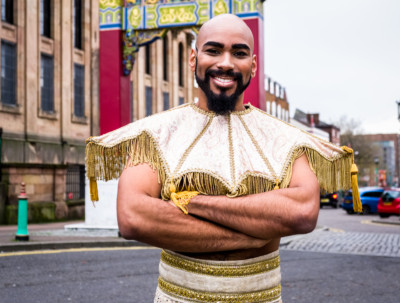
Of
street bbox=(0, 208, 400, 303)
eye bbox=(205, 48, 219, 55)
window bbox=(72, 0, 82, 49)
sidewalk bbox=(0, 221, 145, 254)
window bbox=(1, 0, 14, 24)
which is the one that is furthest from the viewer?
window bbox=(72, 0, 82, 49)

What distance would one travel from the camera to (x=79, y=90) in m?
23.0

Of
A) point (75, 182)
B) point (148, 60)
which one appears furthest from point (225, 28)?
point (148, 60)

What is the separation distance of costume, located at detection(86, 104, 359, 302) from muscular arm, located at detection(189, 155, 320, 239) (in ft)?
0.26

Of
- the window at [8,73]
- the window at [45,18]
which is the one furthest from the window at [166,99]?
the window at [8,73]

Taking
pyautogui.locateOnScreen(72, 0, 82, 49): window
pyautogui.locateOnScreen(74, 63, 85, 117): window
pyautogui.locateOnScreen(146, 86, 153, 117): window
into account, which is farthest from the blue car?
pyautogui.locateOnScreen(72, 0, 82, 49): window

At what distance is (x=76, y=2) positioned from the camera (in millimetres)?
23516

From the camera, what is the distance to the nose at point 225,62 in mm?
2051

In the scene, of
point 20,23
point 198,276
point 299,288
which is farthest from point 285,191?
point 20,23

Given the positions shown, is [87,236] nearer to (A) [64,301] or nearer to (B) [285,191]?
(A) [64,301]

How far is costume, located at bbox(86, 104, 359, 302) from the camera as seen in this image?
200 centimetres

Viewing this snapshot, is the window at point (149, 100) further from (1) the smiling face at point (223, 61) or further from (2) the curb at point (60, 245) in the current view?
(1) the smiling face at point (223, 61)

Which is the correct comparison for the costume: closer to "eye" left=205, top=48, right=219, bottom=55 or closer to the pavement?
"eye" left=205, top=48, right=219, bottom=55

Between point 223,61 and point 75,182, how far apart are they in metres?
20.5

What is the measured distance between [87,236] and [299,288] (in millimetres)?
6082
